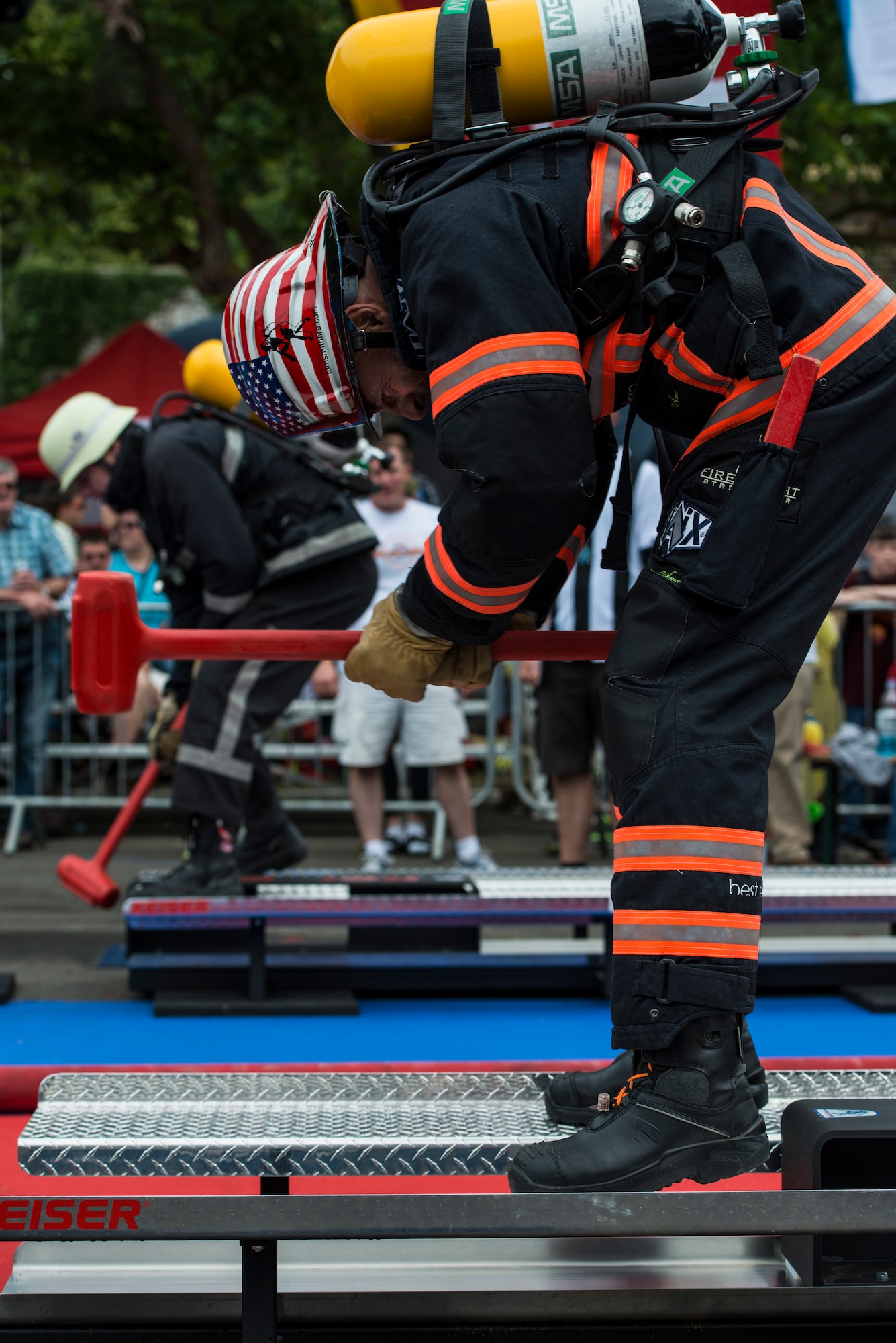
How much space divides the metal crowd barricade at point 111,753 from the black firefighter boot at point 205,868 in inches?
99.4

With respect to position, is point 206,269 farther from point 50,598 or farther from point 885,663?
point 885,663

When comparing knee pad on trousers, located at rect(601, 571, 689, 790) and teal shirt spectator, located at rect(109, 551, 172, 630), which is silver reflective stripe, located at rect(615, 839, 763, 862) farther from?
teal shirt spectator, located at rect(109, 551, 172, 630)

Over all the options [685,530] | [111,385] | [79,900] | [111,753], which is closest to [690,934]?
[685,530]

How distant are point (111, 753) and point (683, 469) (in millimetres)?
6283

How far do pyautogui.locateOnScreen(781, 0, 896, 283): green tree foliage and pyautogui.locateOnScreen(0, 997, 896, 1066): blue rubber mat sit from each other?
7.18 m

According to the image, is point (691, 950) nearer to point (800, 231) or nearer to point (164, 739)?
point (800, 231)

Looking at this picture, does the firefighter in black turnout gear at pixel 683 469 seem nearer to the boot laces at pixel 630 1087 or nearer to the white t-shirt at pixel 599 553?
the boot laces at pixel 630 1087

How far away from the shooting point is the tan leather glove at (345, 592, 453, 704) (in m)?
2.27

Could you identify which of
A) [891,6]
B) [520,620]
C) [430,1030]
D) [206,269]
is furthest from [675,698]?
[206,269]

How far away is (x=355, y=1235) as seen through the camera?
A: 67.2 inches

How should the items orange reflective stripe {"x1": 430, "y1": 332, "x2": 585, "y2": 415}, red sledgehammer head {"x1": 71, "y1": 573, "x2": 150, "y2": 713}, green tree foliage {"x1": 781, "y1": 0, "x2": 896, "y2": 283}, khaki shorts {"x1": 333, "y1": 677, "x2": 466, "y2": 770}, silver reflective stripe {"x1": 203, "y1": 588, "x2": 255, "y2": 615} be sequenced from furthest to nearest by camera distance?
green tree foliage {"x1": 781, "y1": 0, "x2": 896, "y2": 283}, khaki shorts {"x1": 333, "y1": 677, "x2": 466, "y2": 770}, silver reflective stripe {"x1": 203, "y1": 588, "x2": 255, "y2": 615}, red sledgehammer head {"x1": 71, "y1": 573, "x2": 150, "y2": 713}, orange reflective stripe {"x1": 430, "y1": 332, "x2": 585, "y2": 415}

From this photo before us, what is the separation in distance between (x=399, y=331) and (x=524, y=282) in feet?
1.13

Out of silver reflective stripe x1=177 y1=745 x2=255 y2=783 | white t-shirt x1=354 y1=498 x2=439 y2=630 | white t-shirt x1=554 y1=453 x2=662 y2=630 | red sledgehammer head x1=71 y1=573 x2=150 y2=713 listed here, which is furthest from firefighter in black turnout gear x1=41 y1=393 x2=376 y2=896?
red sledgehammer head x1=71 y1=573 x2=150 y2=713

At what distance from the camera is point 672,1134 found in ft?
6.51
